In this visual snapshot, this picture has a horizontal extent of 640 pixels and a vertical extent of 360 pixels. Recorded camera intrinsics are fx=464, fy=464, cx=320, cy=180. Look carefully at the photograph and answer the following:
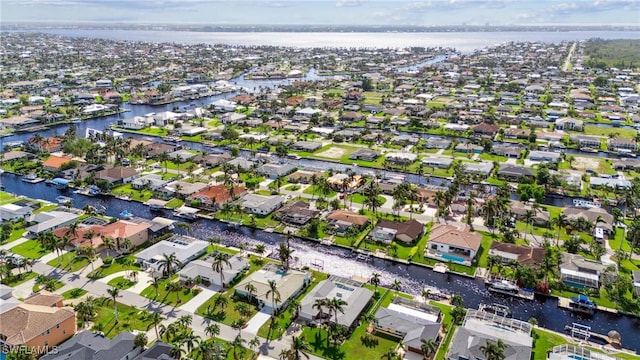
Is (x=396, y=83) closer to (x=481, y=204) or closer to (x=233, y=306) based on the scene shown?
(x=481, y=204)

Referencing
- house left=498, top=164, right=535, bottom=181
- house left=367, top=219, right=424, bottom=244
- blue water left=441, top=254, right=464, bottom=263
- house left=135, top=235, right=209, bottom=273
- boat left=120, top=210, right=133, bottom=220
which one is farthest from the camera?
house left=498, top=164, right=535, bottom=181

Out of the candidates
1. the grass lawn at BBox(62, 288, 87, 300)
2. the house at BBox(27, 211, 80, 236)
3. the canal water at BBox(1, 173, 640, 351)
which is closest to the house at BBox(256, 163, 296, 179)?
the canal water at BBox(1, 173, 640, 351)

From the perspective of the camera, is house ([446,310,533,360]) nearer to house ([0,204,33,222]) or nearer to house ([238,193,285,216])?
house ([238,193,285,216])

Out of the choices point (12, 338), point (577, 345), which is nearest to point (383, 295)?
point (577, 345)

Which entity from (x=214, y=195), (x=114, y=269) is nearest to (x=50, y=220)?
(x=114, y=269)

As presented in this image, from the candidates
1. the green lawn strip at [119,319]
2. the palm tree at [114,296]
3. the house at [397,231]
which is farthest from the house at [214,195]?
the green lawn strip at [119,319]

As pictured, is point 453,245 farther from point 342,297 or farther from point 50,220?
point 50,220
